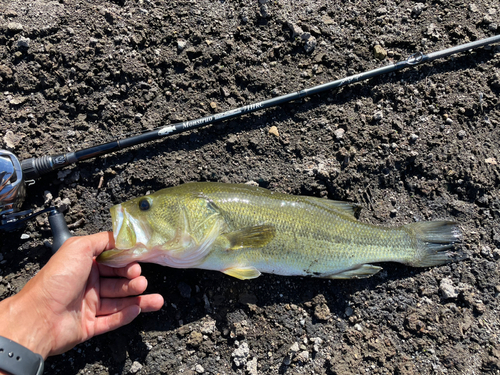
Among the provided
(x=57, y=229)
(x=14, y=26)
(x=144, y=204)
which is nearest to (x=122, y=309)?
(x=57, y=229)

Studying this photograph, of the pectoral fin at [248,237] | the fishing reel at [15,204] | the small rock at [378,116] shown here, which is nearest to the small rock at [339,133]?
the small rock at [378,116]

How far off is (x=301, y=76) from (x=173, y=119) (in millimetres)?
1431

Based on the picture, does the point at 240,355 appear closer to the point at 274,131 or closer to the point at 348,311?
the point at 348,311

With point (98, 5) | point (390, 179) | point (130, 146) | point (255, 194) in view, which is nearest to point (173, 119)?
point (130, 146)

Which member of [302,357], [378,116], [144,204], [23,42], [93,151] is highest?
[23,42]

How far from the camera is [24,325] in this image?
2566 millimetres

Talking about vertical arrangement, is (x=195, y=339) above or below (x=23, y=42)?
below

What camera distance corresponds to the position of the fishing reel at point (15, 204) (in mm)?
2732

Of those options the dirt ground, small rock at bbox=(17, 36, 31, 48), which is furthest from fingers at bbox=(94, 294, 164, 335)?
small rock at bbox=(17, 36, 31, 48)

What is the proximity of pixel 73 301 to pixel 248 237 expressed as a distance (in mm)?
1609

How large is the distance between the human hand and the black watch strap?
0.55 ft

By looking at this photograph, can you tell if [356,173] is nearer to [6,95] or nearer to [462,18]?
[462,18]

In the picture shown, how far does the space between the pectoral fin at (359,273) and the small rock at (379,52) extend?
88.1 inches

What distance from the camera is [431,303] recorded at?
3.26 metres
